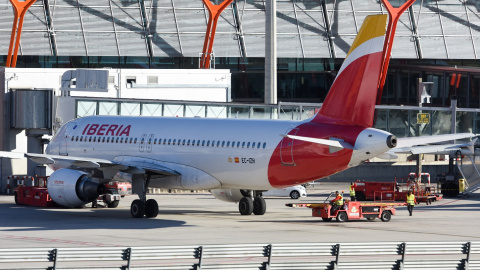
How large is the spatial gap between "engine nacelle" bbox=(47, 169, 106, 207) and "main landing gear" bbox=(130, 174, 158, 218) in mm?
1584

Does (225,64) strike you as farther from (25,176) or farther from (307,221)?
(307,221)

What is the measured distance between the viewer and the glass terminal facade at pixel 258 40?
8369 cm

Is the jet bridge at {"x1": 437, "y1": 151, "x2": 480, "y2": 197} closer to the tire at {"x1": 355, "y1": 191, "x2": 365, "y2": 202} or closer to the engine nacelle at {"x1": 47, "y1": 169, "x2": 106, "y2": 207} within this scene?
the tire at {"x1": 355, "y1": 191, "x2": 365, "y2": 202}

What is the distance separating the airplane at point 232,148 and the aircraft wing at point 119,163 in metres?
0.04

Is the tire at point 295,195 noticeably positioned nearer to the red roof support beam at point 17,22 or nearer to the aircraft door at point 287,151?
the aircraft door at point 287,151

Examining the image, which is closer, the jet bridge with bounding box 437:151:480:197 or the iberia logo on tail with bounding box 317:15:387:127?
the iberia logo on tail with bounding box 317:15:387:127

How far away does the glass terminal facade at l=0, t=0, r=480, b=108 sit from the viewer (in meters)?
83.7

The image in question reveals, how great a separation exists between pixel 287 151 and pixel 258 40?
5082cm

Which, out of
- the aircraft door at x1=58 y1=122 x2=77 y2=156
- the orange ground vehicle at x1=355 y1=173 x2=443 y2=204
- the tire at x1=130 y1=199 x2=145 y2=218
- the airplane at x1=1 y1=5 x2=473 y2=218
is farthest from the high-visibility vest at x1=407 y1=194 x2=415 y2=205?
the aircraft door at x1=58 y1=122 x2=77 y2=156

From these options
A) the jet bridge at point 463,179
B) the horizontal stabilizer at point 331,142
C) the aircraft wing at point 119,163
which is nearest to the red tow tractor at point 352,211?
the horizontal stabilizer at point 331,142

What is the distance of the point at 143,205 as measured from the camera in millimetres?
41156

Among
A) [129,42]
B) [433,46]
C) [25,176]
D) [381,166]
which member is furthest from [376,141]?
[433,46]

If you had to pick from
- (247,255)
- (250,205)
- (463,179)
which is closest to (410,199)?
(250,205)

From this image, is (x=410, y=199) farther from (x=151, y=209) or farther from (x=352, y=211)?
(x=151, y=209)
